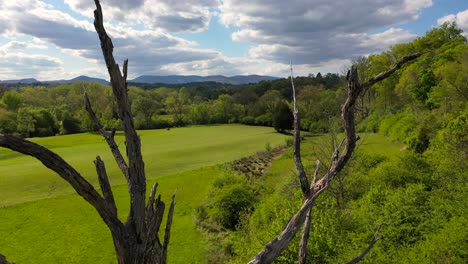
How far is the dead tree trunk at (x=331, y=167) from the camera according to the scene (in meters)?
2.48

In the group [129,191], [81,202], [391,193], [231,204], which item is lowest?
[81,202]

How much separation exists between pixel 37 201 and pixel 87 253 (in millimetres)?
12517

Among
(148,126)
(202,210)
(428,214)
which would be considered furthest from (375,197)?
(148,126)

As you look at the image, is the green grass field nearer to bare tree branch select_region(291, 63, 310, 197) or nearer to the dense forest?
the dense forest

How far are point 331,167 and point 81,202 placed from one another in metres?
33.9

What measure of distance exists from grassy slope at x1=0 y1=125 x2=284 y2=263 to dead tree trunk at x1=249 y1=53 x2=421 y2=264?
20453 millimetres

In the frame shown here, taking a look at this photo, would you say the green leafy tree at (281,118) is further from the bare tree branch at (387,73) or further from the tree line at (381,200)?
the bare tree branch at (387,73)

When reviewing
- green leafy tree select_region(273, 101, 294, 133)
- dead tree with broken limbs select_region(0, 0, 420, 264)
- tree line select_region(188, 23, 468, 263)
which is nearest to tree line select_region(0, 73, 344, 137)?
green leafy tree select_region(273, 101, 294, 133)

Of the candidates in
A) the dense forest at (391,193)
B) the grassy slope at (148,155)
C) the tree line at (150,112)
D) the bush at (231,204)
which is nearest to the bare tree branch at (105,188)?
the dense forest at (391,193)

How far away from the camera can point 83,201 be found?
33594mm

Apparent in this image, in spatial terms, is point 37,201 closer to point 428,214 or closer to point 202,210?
point 202,210

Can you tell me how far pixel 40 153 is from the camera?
7.45 ft

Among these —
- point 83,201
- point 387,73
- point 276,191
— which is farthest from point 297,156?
point 83,201

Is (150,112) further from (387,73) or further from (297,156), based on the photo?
(387,73)
